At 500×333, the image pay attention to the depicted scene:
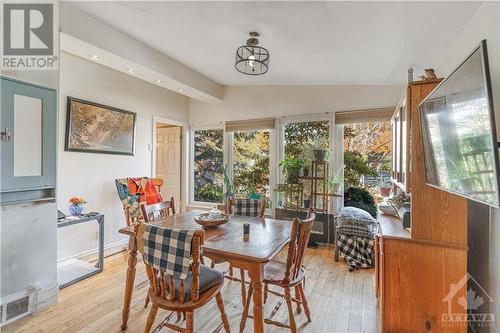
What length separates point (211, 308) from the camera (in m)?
2.26

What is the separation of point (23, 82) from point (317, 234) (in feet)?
12.6

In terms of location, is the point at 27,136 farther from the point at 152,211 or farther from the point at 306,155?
the point at 306,155

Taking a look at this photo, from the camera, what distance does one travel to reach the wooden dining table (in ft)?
5.16

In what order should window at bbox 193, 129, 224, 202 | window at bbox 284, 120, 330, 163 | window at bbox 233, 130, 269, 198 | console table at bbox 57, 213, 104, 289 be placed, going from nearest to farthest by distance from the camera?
console table at bbox 57, 213, 104, 289, window at bbox 284, 120, 330, 163, window at bbox 233, 130, 269, 198, window at bbox 193, 129, 224, 202

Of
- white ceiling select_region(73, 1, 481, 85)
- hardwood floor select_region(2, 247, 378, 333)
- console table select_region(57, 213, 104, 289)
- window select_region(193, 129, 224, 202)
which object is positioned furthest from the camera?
window select_region(193, 129, 224, 202)

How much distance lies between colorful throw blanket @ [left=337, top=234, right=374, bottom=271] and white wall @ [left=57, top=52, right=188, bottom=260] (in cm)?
323

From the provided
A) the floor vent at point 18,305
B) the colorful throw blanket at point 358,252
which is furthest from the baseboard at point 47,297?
the colorful throw blanket at point 358,252

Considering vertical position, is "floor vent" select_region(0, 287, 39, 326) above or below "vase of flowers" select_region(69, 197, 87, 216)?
below

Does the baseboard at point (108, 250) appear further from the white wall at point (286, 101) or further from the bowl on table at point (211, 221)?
the white wall at point (286, 101)

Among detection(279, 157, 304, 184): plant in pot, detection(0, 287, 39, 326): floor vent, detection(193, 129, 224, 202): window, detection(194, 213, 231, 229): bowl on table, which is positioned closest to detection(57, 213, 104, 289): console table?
detection(0, 287, 39, 326): floor vent

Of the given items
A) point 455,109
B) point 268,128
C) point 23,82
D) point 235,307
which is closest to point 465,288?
point 455,109

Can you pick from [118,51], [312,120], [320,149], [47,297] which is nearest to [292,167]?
[320,149]

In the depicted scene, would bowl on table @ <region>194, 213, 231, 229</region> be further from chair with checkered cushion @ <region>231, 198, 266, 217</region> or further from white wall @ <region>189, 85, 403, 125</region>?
white wall @ <region>189, 85, 403, 125</region>

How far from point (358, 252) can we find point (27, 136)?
11.7 ft
